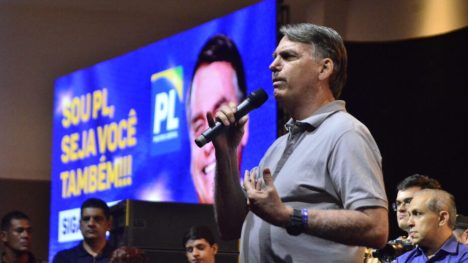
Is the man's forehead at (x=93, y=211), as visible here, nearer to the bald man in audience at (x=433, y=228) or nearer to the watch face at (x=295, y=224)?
the bald man in audience at (x=433, y=228)

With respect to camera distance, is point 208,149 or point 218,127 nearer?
point 218,127

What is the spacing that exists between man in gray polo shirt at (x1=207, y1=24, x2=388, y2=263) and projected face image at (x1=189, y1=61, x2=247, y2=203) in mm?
4256

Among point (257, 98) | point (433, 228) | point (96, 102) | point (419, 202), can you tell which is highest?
point (96, 102)

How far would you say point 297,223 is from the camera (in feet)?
6.32

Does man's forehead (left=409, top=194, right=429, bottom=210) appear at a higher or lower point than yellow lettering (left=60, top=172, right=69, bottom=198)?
lower

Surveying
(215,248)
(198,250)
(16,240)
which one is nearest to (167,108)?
(16,240)

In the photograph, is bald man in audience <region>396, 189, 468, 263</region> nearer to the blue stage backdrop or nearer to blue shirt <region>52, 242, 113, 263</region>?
blue shirt <region>52, 242, 113, 263</region>

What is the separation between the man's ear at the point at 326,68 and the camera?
214 centimetres

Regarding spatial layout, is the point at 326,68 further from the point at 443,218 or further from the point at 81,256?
the point at 81,256

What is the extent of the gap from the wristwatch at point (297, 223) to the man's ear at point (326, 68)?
356 millimetres

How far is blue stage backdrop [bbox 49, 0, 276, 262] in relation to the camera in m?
6.34

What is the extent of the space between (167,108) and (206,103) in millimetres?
553

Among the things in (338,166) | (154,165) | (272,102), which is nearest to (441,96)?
(272,102)

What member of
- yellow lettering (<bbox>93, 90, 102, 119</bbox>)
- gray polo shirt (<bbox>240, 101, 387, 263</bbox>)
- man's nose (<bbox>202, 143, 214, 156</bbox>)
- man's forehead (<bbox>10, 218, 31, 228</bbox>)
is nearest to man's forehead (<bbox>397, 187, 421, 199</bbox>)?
man's nose (<bbox>202, 143, 214, 156</bbox>)
